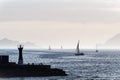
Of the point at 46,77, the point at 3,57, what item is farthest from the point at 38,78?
the point at 3,57

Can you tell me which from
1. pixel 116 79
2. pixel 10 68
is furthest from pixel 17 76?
pixel 116 79

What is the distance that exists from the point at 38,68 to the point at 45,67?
189 centimetres

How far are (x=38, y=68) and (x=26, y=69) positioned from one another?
2.96 metres

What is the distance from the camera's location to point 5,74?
116375 millimetres

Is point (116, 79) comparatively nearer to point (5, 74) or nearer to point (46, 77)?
point (46, 77)

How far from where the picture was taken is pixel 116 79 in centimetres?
11719

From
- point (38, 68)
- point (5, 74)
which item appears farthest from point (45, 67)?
point (5, 74)

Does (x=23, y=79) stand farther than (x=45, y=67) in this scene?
No

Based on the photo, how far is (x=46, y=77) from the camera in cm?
11631

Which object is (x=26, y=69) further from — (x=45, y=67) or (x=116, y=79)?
(x=116, y=79)

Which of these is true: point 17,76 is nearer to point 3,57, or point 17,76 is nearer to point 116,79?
point 3,57

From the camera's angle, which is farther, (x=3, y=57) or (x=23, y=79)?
(x=3, y=57)

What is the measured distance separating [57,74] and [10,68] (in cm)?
1141

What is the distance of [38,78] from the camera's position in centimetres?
11381
